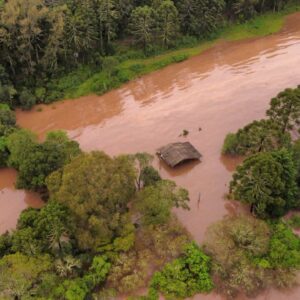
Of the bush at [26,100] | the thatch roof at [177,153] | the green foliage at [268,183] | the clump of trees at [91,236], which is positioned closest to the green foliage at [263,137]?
the green foliage at [268,183]

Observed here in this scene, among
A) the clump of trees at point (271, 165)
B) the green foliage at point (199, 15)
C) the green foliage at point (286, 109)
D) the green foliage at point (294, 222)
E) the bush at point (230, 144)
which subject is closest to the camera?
the clump of trees at point (271, 165)

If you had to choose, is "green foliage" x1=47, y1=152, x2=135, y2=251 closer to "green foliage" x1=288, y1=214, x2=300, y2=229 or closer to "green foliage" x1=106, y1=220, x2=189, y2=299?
"green foliage" x1=106, y1=220, x2=189, y2=299

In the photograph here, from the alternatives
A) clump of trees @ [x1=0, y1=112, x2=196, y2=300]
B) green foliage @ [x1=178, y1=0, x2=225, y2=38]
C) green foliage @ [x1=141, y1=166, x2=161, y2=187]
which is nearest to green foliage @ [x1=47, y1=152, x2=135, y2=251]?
clump of trees @ [x1=0, y1=112, x2=196, y2=300]

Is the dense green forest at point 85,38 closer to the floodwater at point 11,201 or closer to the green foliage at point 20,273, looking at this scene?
the floodwater at point 11,201

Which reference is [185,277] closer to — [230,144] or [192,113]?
[230,144]

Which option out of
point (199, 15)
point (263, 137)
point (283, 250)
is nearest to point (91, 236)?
point (283, 250)

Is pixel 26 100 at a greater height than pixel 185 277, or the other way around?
pixel 26 100
